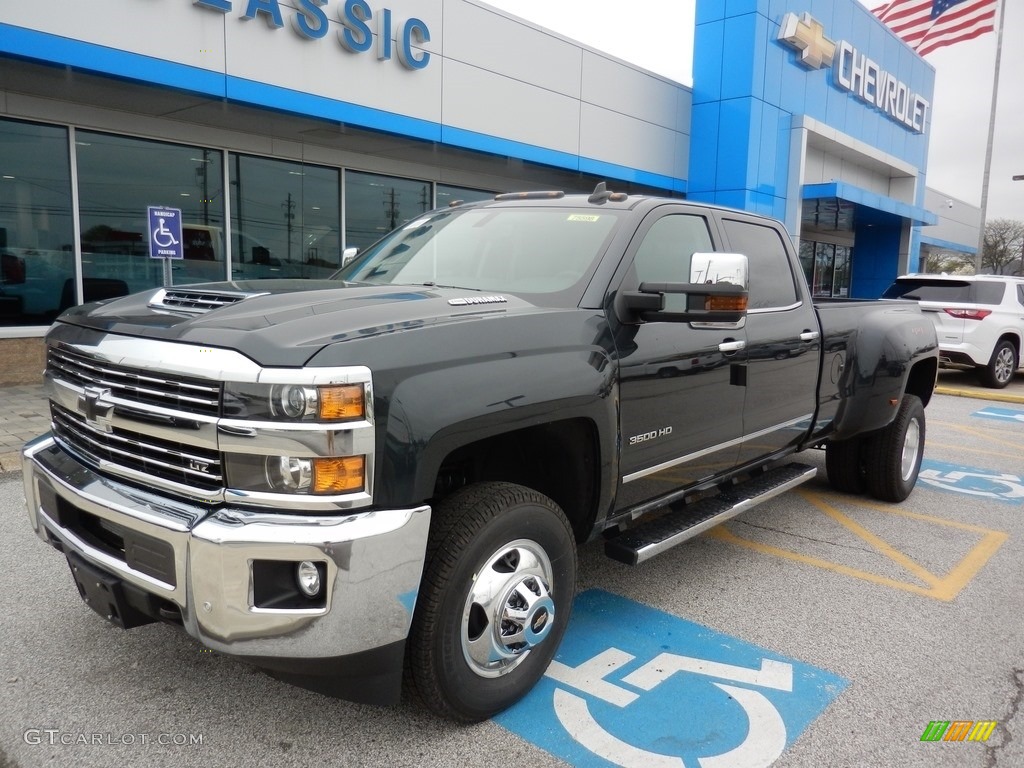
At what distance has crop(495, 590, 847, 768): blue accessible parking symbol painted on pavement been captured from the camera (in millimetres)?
2592

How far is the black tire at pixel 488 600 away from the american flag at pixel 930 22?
25282 millimetres

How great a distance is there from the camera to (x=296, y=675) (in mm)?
2289

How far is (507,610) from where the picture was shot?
2.61m

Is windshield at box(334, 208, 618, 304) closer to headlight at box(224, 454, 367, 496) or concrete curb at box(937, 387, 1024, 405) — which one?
headlight at box(224, 454, 367, 496)

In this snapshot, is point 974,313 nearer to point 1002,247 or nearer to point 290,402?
point 290,402

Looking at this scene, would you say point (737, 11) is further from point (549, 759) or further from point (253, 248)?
point (549, 759)

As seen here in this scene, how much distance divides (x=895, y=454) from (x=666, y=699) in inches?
132

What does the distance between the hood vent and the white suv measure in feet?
38.9

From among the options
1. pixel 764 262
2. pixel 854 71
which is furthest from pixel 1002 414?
pixel 854 71

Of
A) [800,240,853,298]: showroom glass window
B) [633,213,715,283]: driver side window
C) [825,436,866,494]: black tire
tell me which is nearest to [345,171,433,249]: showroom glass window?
[825,436,866,494]: black tire

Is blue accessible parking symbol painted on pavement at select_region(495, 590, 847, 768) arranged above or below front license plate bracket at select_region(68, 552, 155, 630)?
below

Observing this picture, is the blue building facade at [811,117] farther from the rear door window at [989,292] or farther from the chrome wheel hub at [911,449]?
the chrome wheel hub at [911,449]

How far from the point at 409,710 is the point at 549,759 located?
1.82 feet

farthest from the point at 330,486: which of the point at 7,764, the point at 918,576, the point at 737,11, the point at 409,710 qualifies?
the point at 737,11
